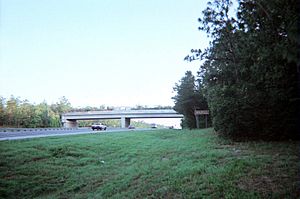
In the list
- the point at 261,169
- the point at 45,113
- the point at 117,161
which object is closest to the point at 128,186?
the point at 261,169

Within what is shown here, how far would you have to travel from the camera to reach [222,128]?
42.4ft

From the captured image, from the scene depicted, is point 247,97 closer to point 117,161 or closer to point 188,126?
point 117,161

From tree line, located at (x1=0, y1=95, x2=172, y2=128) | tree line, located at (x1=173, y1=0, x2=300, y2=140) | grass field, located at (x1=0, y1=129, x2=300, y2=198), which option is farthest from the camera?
tree line, located at (x1=0, y1=95, x2=172, y2=128)

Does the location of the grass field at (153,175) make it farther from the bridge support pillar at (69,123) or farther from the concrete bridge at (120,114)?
the bridge support pillar at (69,123)

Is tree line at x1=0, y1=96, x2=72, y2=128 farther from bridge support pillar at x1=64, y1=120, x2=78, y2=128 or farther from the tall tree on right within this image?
the tall tree on right

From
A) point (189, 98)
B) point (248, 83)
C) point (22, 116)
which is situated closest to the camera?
point (248, 83)

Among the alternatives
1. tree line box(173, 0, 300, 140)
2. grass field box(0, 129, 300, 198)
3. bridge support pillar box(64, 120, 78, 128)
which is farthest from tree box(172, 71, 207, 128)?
bridge support pillar box(64, 120, 78, 128)

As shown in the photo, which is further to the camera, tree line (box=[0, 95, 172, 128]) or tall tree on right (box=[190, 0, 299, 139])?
tree line (box=[0, 95, 172, 128])

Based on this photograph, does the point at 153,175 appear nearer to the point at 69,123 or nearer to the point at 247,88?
the point at 247,88

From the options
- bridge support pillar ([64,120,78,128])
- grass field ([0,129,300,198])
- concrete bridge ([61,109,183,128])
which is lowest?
grass field ([0,129,300,198])

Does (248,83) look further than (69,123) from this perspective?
No

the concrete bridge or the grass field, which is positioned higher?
the concrete bridge

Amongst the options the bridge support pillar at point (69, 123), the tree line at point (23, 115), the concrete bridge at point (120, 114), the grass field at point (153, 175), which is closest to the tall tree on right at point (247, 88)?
the grass field at point (153, 175)

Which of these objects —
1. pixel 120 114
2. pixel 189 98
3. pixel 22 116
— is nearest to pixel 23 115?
pixel 22 116
